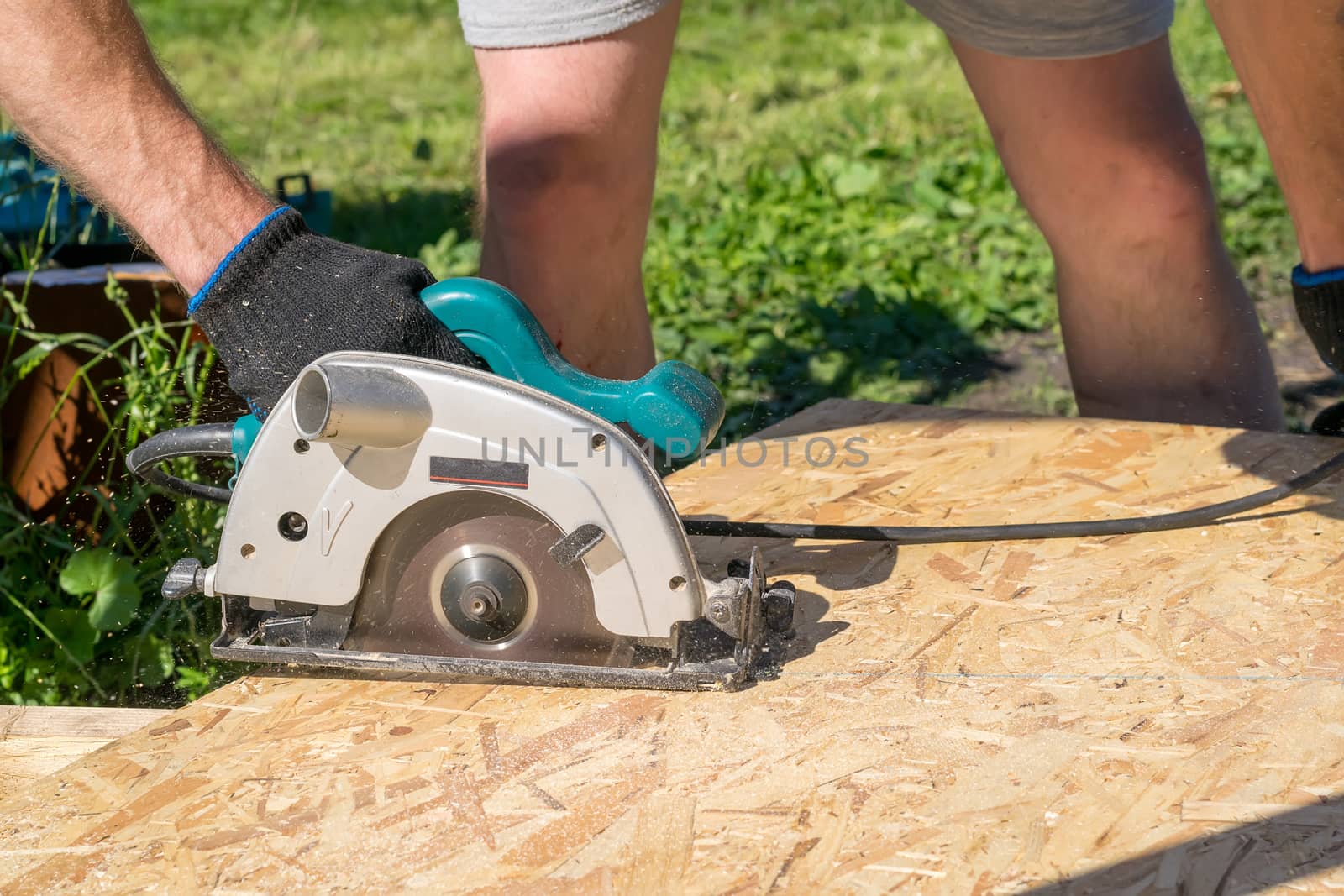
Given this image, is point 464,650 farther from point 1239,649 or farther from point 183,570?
point 1239,649

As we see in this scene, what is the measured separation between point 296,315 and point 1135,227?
152 centimetres

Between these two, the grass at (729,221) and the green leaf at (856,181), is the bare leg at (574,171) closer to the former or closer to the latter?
the grass at (729,221)

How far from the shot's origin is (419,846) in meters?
1.19

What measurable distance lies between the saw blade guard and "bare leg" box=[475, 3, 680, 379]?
2.93 feet

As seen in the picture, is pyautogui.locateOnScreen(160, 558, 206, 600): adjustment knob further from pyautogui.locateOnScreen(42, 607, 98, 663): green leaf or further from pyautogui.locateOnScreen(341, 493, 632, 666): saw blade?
pyautogui.locateOnScreen(42, 607, 98, 663): green leaf

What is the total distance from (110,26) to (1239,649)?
1.41 meters

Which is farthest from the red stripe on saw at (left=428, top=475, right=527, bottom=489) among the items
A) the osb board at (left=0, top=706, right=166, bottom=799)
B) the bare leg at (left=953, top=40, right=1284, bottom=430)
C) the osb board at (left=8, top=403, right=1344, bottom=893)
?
the bare leg at (left=953, top=40, right=1284, bottom=430)

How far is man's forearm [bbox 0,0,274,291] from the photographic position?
1.36m

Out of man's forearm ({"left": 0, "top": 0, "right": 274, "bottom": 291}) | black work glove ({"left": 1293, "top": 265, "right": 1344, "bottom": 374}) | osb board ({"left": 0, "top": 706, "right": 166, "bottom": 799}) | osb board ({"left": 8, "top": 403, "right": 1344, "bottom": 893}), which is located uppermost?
man's forearm ({"left": 0, "top": 0, "right": 274, "bottom": 291})

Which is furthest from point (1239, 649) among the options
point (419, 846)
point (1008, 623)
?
point (419, 846)

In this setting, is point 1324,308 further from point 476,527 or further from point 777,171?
point 777,171

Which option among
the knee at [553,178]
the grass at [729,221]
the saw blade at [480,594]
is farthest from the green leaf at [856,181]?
the saw blade at [480,594]

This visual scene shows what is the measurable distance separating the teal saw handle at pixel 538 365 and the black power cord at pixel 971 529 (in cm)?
36

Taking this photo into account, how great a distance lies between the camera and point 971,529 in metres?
1.79
